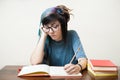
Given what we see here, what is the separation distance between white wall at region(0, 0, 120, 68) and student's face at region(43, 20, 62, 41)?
2.55ft

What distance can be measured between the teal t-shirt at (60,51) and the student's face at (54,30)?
47 millimetres

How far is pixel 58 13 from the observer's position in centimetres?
181

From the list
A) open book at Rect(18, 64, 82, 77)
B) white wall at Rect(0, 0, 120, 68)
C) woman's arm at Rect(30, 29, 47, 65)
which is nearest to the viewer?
open book at Rect(18, 64, 82, 77)

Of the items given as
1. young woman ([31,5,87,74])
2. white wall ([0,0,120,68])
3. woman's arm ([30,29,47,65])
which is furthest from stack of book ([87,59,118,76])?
white wall ([0,0,120,68])

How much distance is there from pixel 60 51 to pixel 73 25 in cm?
84

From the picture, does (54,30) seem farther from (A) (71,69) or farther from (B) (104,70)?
(B) (104,70)

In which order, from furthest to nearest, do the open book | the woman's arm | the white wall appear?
the white wall
the woman's arm
the open book

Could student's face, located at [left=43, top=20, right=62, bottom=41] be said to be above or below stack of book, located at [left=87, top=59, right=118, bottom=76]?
above

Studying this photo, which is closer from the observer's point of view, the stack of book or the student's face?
the stack of book

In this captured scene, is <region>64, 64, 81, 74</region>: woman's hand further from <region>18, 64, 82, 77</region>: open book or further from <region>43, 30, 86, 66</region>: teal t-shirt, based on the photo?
<region>43, 30, 86, 66</region>: teal t-shirt

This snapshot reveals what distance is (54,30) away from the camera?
182 cm

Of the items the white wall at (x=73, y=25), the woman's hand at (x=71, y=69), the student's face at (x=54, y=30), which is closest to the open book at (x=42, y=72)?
the woman's hand at (x=71, y=69)

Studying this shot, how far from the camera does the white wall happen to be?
2609 mm

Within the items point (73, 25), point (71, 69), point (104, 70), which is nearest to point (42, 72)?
point (71, 69)
